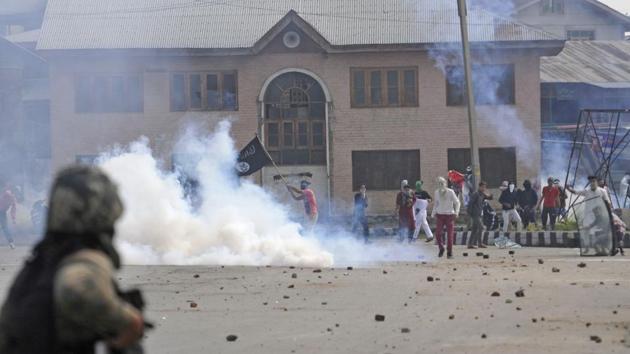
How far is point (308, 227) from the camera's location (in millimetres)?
24891

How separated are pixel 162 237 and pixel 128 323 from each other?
17.2m

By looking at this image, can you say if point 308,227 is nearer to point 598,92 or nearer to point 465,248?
point 465,248

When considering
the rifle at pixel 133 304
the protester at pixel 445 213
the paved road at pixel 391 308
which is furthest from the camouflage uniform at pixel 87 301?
the protester at pixel 445 213

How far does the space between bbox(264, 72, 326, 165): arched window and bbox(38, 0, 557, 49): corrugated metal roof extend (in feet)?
5.88

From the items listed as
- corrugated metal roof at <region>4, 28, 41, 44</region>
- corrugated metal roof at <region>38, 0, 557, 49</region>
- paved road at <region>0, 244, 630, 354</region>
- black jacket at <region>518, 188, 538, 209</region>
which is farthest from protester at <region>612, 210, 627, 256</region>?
corrugated metal roof at <region>4, 28, 41, 44</region>

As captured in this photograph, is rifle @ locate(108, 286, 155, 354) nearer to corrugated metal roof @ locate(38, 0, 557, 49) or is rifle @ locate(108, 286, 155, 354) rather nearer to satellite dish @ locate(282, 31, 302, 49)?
corrugated metal roof @ locate(38, 0, 557, 49)

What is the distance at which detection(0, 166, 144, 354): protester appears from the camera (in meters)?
4.27

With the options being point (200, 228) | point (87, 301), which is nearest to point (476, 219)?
point (200, 228)

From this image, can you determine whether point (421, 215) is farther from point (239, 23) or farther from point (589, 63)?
point (589, 63)

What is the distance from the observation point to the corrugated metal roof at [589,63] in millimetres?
50969

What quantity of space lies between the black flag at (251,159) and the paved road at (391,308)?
236 inches

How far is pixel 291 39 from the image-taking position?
1655 inches

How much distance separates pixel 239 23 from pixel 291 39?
240 cm

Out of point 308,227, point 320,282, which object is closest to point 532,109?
point 308,227
